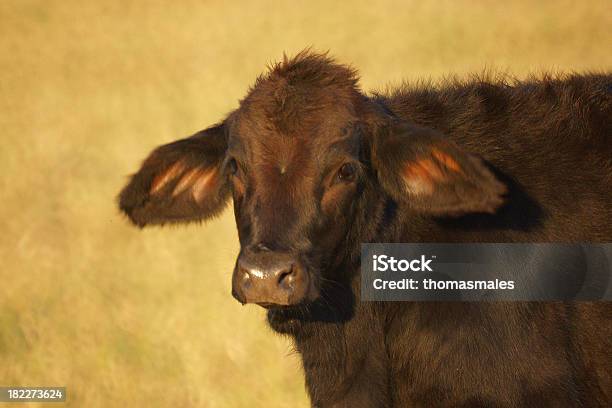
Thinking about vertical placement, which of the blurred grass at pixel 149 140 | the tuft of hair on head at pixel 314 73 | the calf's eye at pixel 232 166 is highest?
the tuft of hair on head at pixel 314 73

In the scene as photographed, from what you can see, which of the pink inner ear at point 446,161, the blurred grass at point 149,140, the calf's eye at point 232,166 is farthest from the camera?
the blurred grass at point 149,140

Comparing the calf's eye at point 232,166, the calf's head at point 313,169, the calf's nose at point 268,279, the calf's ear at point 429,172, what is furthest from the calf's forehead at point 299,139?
the calf's nose at point 268,279

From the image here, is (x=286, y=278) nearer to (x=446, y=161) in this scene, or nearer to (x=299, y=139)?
(x=299, y=139)

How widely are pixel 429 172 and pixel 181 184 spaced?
1.78 metres

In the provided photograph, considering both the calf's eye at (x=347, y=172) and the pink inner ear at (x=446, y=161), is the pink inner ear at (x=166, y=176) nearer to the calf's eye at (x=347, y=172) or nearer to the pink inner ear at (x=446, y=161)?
the calf's eye at (x=347, y=172)

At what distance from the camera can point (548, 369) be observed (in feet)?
23.1

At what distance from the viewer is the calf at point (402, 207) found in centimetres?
700

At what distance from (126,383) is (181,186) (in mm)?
3158

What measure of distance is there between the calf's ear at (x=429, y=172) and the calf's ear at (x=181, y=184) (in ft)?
3.74

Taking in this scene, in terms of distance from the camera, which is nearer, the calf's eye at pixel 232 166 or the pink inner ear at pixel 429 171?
→ the pink inner ear at pixel 429 171

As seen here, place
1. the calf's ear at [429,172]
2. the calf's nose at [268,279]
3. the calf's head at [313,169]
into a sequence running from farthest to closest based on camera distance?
1. the calf's ear at [429,172]
2. the calf's head at [313,169]
3. the calf's nose at [268,279]

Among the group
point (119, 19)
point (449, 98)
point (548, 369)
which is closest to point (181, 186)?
point (449, 98)

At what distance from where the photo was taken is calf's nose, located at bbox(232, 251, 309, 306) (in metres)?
6.37

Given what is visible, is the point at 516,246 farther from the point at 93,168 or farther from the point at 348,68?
the point at 93,168
